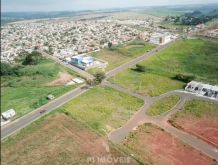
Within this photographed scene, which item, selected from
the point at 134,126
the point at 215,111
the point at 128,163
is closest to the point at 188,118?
the point at 215,111

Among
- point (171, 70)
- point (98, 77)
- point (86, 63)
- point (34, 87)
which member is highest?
point (34, 87)

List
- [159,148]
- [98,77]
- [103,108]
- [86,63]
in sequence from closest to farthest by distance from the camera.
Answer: [159,148] < [103,108] < [98,77] < [86,63]

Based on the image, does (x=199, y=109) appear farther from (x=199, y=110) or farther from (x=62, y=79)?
(x=62, y=79)

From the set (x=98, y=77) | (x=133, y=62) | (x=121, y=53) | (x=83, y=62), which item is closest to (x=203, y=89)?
(x=98, y=77)

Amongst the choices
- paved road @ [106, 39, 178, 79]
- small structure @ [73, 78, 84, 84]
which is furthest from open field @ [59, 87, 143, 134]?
paved road @ [106, 39, 178, 79]

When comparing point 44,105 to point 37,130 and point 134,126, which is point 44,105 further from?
point 134,126

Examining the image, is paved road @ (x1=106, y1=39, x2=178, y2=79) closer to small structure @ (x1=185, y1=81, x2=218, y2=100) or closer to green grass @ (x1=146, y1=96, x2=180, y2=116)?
green grass @ (x1=146, y1=96, x2=180, y2=116)
